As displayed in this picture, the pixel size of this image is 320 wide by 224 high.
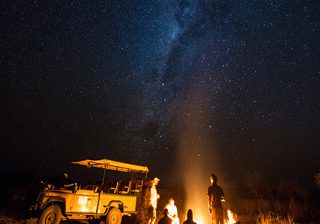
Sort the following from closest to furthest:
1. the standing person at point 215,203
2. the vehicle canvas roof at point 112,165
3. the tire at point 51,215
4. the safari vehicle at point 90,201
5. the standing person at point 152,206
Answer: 1. the standing person at point 215,203
2. the tire at point 51,215
3. the safari vehicle at point 90,201
4. the vehicle canvas roof at point 112,165
5. the standing person at point 152,206

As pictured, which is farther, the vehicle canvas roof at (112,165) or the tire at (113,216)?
the vehicle canvas roof at (112,165)

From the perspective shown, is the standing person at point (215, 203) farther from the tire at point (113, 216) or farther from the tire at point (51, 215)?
the tire at point (51, 215)

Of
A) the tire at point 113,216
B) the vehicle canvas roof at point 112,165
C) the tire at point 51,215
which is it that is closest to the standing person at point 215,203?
the tire at point 113,216

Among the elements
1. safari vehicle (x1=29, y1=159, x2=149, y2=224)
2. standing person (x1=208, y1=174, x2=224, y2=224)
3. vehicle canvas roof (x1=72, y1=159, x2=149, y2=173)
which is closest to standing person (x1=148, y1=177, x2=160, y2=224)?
safari vehicle (x1=29, y1=159, x2=149, y2=224)

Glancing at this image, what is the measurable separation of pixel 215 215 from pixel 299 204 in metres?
28.4

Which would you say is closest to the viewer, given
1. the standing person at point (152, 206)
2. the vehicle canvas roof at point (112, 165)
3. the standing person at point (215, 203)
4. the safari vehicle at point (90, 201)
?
the standing person at point (215, 203)

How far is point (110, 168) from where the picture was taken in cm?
1505

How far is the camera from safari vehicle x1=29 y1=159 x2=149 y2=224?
390 inches

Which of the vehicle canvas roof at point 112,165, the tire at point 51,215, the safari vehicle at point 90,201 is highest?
the vehicle canvas roof at point 112,165

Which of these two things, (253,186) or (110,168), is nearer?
(110,168)

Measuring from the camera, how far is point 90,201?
37.5 feet

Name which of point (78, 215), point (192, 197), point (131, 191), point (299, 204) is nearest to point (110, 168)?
point (131, 191)

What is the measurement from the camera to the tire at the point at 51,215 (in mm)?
9666

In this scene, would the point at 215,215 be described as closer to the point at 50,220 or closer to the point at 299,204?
the point at 50,220
